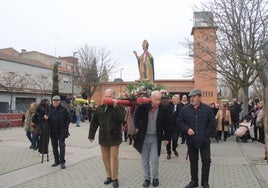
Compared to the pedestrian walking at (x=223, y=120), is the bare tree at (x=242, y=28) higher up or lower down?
higher up

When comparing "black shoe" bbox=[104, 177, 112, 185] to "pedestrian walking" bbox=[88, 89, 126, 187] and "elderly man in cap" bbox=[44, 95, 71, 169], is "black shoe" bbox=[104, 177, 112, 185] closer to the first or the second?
"pedestrian walking" bbox=[88, 89, 126, 187]

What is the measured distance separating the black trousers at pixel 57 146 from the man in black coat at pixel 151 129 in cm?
262

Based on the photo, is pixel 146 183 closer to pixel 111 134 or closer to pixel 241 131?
pixel 111 134

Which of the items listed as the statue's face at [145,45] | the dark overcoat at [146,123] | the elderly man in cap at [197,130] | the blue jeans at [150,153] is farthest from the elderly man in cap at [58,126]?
the statue's face at [145,45]

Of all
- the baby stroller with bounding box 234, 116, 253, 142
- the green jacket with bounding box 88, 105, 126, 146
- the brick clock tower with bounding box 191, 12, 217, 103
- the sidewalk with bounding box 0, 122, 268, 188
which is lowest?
the sidewalk with bounding box 0, 122, 268, 188

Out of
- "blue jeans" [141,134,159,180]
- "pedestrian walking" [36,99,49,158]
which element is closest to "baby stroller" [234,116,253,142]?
"pedestrian walking" [36,99,49,158]

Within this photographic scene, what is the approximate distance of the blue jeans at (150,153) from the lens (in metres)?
7.11

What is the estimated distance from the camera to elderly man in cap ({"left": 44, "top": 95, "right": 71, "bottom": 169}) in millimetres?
9047

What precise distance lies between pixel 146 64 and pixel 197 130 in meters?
7.76

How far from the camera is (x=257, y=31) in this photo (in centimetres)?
1378

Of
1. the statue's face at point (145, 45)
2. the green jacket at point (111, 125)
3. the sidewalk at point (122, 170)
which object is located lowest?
the sidewalk at point (122, 170)

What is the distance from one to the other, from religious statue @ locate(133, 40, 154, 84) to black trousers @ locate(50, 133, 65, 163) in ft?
19.1

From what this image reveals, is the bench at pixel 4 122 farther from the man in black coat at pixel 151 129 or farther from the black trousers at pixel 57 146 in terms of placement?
the man in black coat at pixel 151 129

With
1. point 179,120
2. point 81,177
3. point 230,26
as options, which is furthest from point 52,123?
point 230,26
